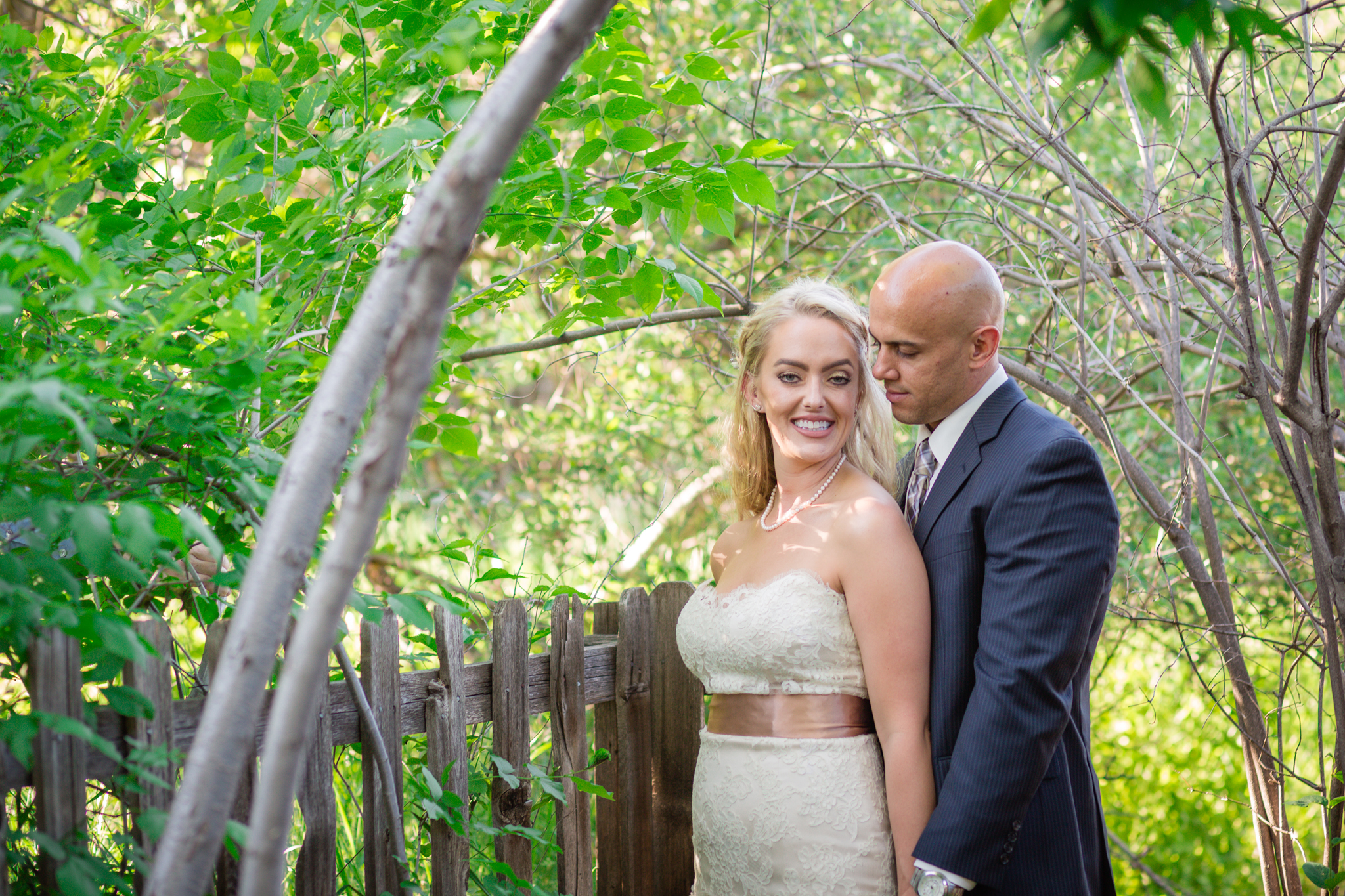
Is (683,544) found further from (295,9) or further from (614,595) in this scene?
(295,9)

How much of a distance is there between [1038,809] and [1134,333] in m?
3.64

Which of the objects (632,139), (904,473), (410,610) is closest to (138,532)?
(410,610)

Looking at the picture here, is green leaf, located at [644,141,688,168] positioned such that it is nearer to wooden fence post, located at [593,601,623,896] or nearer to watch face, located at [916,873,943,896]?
wooden fence post, located at [593,601,623,896]

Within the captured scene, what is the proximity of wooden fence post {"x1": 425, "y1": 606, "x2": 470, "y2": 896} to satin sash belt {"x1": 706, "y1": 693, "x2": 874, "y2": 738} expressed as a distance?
0.66m

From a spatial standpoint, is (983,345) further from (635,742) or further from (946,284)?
(635,742)

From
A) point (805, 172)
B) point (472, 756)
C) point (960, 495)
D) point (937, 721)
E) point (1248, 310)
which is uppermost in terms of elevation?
point (805, 172)

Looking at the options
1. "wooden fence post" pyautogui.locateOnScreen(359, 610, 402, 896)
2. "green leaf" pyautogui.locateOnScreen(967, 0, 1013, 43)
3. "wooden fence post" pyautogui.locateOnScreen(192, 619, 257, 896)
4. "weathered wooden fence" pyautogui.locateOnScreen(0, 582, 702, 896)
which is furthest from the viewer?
"wooden fence post" pyautogui.locateOnScreen(359, 610, 402, 896)

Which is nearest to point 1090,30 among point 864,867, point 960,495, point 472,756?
point 960,495

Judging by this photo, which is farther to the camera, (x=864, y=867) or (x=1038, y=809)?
(x=864, y=867)

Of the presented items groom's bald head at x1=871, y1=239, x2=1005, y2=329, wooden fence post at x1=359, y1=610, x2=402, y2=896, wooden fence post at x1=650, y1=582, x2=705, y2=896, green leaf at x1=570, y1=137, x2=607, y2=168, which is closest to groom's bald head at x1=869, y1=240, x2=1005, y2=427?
groom's bald head at x1=871, y1=239, x2=1005, y2=329

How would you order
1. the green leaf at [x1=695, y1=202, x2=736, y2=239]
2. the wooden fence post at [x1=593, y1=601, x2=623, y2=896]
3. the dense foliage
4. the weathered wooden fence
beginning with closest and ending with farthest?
the dense foliage < the weathered wooden fence < the green leaf at [x1=695, y1=202, x2=736, y2=239] < the wooden fence post at [x1=593, y1=601, x2=623, y2=896]

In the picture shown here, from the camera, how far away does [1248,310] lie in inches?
89.0

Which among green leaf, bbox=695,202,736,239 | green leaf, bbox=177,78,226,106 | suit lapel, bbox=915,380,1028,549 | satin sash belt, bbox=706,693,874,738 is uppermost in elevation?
green leaf, bbox=177,78,226,106

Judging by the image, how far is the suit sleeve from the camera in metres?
1.83
